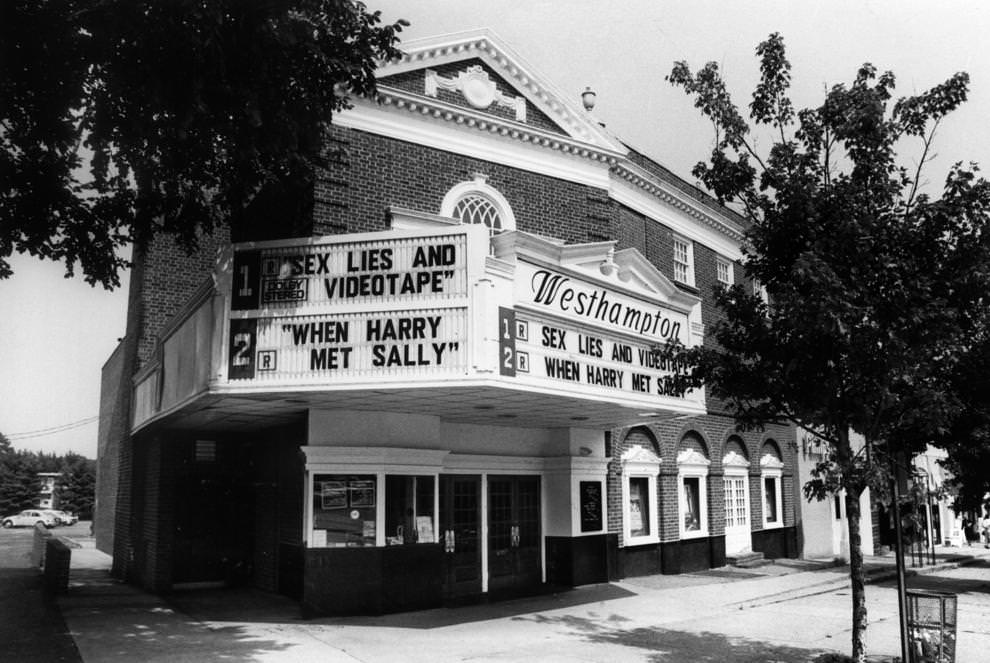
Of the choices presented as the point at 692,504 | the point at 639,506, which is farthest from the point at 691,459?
the point at 639,506

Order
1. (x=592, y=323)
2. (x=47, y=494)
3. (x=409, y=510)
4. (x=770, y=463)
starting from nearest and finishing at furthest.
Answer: (x=592, y=323), (x=409, y=510), (x=770, y=463), (x=47, y=494)

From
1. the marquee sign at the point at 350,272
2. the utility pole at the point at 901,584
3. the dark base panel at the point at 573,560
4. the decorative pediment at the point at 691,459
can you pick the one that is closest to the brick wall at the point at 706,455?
the decorative pediment at the point at 691,459

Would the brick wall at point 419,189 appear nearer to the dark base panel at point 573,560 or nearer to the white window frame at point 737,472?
the dark base panel at point 573,560

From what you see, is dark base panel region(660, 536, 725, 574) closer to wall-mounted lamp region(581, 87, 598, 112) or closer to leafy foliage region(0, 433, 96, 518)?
wall-mounted lamp region(581, 87, 598, 112)

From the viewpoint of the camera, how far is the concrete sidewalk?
1060cm

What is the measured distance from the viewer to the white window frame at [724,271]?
80.9 ft

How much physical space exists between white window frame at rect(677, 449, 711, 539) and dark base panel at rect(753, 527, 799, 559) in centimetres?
311

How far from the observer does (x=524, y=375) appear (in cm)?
1134

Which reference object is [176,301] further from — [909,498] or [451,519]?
[909,498]

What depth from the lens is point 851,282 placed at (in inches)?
398

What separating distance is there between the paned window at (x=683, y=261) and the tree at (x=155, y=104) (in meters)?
12.5

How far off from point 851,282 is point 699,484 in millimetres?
12448

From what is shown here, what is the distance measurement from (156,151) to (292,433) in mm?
5613

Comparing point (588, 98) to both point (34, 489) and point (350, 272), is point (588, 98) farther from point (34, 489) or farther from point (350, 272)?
point (34, 489)
